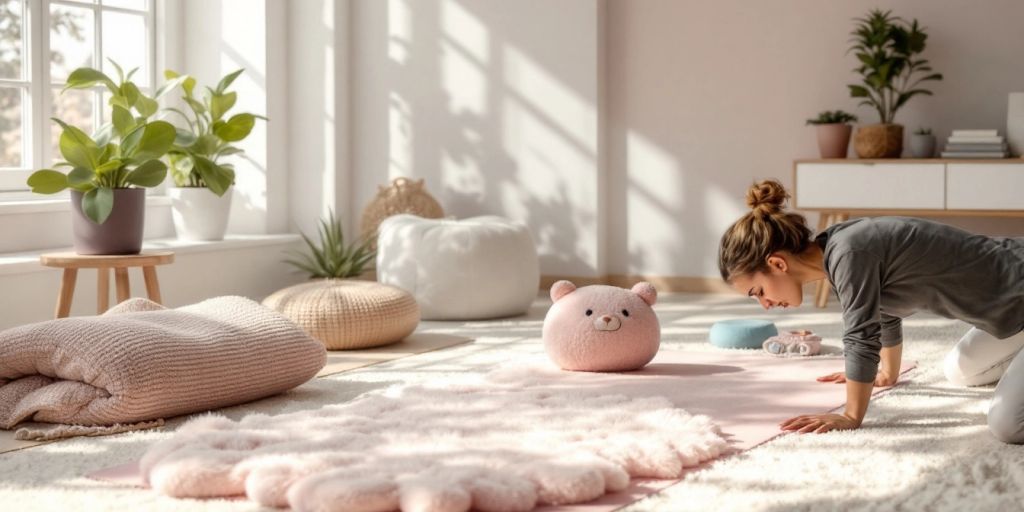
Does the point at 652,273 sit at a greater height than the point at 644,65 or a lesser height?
lesser

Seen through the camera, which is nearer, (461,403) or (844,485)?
(844,485)

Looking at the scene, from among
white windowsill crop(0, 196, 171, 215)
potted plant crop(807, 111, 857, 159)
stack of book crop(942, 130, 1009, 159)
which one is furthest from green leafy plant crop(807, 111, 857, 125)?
white windowsill crop(0, 196, 171, 215)

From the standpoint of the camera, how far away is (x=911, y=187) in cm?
546

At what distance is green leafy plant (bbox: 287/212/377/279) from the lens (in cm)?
613

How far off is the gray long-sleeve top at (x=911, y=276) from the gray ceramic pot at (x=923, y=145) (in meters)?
2.77

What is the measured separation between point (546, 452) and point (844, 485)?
58 cm

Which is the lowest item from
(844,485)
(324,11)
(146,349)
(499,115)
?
(844,485)

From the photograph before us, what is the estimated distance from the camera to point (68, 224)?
17.9ft

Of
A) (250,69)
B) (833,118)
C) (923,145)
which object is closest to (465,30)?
(250,69)

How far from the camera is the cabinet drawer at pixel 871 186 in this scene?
5434 millimetres

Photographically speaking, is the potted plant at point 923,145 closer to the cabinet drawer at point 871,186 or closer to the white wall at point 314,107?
the cabinet drawer at point 871,186

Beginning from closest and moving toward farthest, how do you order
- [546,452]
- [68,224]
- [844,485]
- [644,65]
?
[844,485] → [546,452] → [68,224] → [644,65]

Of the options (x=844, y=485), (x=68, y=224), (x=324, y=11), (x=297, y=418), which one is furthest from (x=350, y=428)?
(x=324, y=11)

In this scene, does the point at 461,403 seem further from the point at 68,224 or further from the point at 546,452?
the point at 68,224
